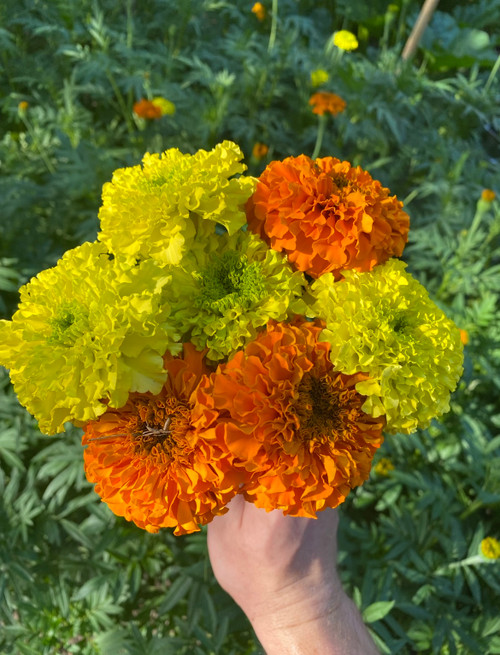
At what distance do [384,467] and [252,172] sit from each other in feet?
4.69

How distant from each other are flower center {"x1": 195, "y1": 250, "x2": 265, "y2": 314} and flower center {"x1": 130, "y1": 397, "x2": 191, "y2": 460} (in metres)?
0.15

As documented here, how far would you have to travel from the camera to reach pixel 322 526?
0.96m

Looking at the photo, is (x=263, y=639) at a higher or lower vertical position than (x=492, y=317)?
lower

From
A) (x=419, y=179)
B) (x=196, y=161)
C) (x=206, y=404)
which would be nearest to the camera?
(x=206, y=404)

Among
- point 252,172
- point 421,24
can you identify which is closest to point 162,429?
point 252,172

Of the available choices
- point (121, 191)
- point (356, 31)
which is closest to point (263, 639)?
point (121, 191)

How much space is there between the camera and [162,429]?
0.62 m

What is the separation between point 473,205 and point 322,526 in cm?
190

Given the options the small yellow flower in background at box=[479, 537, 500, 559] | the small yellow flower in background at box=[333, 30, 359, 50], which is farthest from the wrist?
the small yellow flower in background at box=[333, 30, 359, 50]

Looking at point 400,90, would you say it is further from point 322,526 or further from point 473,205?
point 322,526

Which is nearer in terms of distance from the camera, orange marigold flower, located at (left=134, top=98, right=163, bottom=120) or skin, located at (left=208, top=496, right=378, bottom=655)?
skin, located at (left=208, top=496, right=378, bottom=655)

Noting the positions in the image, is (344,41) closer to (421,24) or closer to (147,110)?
(421,24)

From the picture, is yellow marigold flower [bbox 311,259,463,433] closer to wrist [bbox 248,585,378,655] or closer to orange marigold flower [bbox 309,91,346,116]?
wrist [bbox 248,585,378,655]

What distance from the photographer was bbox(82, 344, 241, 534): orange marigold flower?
61 centimetres
